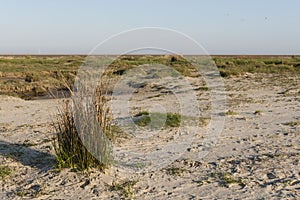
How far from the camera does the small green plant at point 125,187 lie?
209 inches

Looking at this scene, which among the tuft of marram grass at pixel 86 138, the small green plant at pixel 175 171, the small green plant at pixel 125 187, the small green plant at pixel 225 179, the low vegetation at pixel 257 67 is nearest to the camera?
the small green plant at pixel 125 187

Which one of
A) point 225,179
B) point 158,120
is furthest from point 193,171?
point 158,120

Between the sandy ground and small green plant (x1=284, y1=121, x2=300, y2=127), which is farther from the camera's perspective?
small green plant (x1=284, y1=121, x2=300, y2=127)

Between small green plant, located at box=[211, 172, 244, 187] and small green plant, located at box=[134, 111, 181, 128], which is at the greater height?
small green plant, located at box=[134, 111, 181, 128]

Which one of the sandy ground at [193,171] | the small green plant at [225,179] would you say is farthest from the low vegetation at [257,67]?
the small green plant at [225,179]

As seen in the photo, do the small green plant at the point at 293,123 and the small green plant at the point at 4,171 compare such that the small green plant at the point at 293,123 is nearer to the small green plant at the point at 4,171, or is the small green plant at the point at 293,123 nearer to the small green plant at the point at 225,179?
the small green plant at the point at 225,179

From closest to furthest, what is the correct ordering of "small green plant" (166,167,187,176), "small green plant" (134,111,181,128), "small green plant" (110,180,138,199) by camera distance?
"small green plant" (110,180,138,199) < "small green plant" (166,167,187,176) < "small green plant" (134,111,181,128)

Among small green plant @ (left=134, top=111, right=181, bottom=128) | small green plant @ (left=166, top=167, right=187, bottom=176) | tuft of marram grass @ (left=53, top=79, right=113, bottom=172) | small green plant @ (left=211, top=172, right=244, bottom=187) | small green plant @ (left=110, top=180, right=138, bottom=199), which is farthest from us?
small green plant @ (left=134, top=111, right=181, bottom=128)

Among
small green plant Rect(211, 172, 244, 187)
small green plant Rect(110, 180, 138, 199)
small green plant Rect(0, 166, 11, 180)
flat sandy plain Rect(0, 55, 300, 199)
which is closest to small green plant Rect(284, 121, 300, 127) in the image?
flat sandy plain Rect(0, 55, 300, 199)

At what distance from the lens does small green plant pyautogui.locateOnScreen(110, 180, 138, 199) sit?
531cm

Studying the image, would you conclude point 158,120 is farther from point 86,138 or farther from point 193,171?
Result: point 86,138

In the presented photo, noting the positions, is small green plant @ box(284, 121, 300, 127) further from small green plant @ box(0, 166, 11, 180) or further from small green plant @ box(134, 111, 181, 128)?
small green plant @ box(0, 166, 11, 180)

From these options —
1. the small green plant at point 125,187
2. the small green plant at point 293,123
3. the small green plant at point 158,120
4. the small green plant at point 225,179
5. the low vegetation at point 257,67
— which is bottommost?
the small green plant at point 125,187

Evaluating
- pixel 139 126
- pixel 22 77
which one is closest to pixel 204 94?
pixel 139 126
